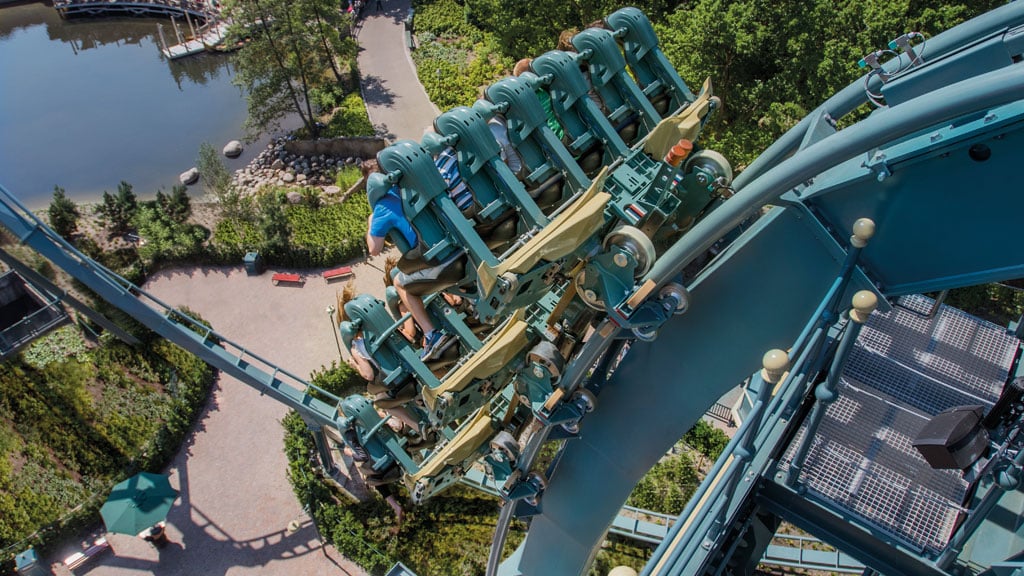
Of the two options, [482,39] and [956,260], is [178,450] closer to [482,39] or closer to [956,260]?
[956,260]

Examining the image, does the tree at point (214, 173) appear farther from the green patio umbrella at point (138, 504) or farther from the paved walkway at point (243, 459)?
the green patio umbrella at point (138, 504)

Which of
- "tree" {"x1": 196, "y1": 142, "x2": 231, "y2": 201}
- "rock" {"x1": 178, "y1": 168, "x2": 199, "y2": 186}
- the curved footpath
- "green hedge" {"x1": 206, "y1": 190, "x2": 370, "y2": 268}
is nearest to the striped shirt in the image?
the curved footpath

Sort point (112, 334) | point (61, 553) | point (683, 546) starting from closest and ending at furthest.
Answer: point (683, 546) → point (61, 553) → point (112, 334)

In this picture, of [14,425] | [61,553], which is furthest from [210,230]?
[61,553]

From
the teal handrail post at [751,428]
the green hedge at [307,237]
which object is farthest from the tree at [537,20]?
the teal handrail post at [751,428]

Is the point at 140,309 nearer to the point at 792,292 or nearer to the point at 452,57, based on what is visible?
the point at 792,292

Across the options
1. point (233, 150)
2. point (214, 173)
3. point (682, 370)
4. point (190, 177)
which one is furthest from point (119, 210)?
point (682, 370)

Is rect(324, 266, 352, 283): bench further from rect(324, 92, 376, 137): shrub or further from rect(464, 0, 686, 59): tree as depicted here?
rect(464, 0, 686, 59): tree
